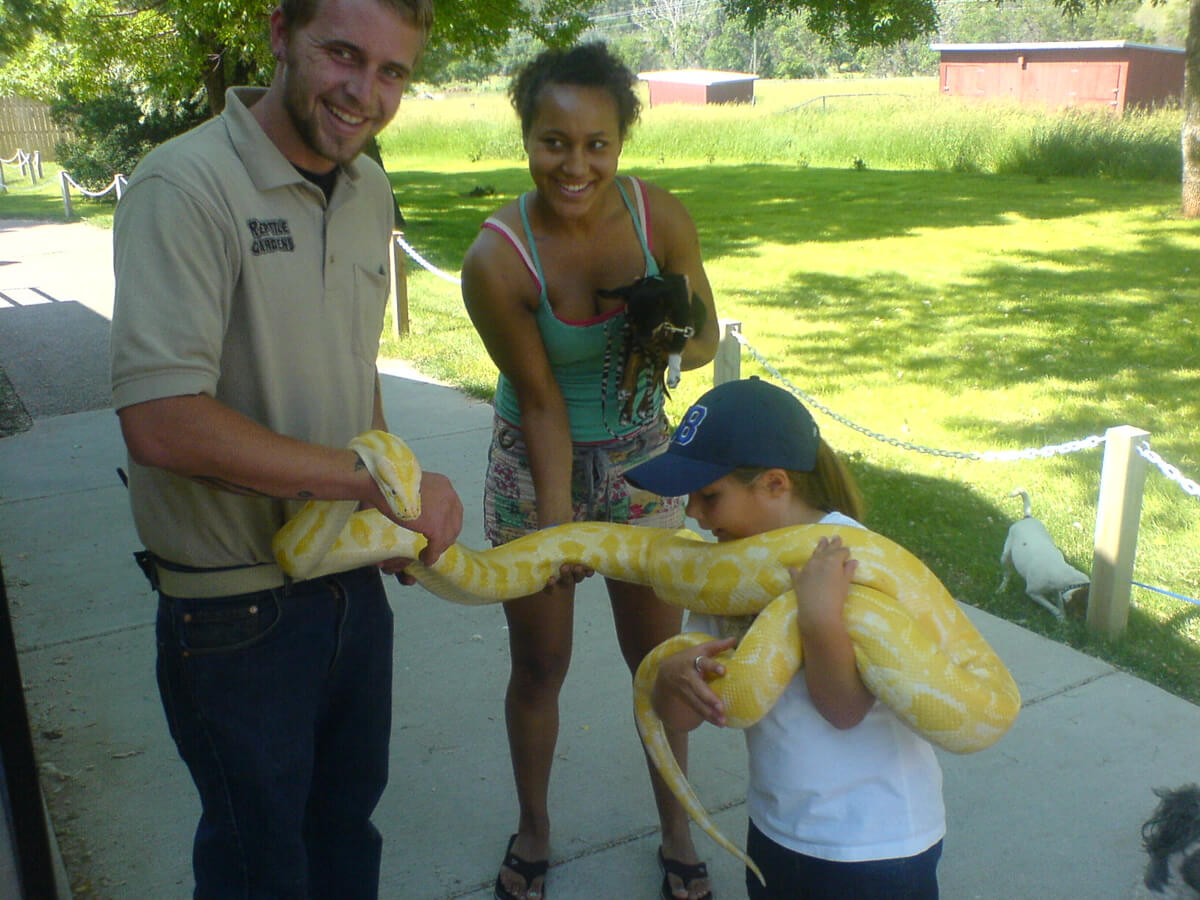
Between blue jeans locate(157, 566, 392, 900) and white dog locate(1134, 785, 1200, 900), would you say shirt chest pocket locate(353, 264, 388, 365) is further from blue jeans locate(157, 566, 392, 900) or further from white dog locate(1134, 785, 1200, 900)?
white dog locate(1134, 785, 1200, 900)

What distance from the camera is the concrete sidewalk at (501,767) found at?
331 cm

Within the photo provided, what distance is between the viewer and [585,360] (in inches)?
115

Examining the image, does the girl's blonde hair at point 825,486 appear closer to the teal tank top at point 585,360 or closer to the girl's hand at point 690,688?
the girl's hand at point 690,688

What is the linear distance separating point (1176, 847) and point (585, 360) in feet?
6.62

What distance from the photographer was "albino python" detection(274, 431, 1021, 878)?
200cm

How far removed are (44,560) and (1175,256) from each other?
14.9m

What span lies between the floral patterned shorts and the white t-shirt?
96cm

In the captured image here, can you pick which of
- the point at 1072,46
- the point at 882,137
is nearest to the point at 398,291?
the point at 882,137

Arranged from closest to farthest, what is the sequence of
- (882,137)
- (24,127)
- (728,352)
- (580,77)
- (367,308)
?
1. (367,308)
2. (580,77)
3. (728,352)
4. (882,137)
5. (24,127)

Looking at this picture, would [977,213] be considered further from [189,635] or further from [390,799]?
[189,635]

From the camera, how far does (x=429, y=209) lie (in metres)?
23.0

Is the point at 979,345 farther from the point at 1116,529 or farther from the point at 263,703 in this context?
the point at 263,703

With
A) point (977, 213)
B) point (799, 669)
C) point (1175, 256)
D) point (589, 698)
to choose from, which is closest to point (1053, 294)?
point (1175, 256)

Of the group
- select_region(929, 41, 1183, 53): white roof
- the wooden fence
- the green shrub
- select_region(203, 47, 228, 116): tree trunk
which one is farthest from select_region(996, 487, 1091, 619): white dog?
the wooden fence
